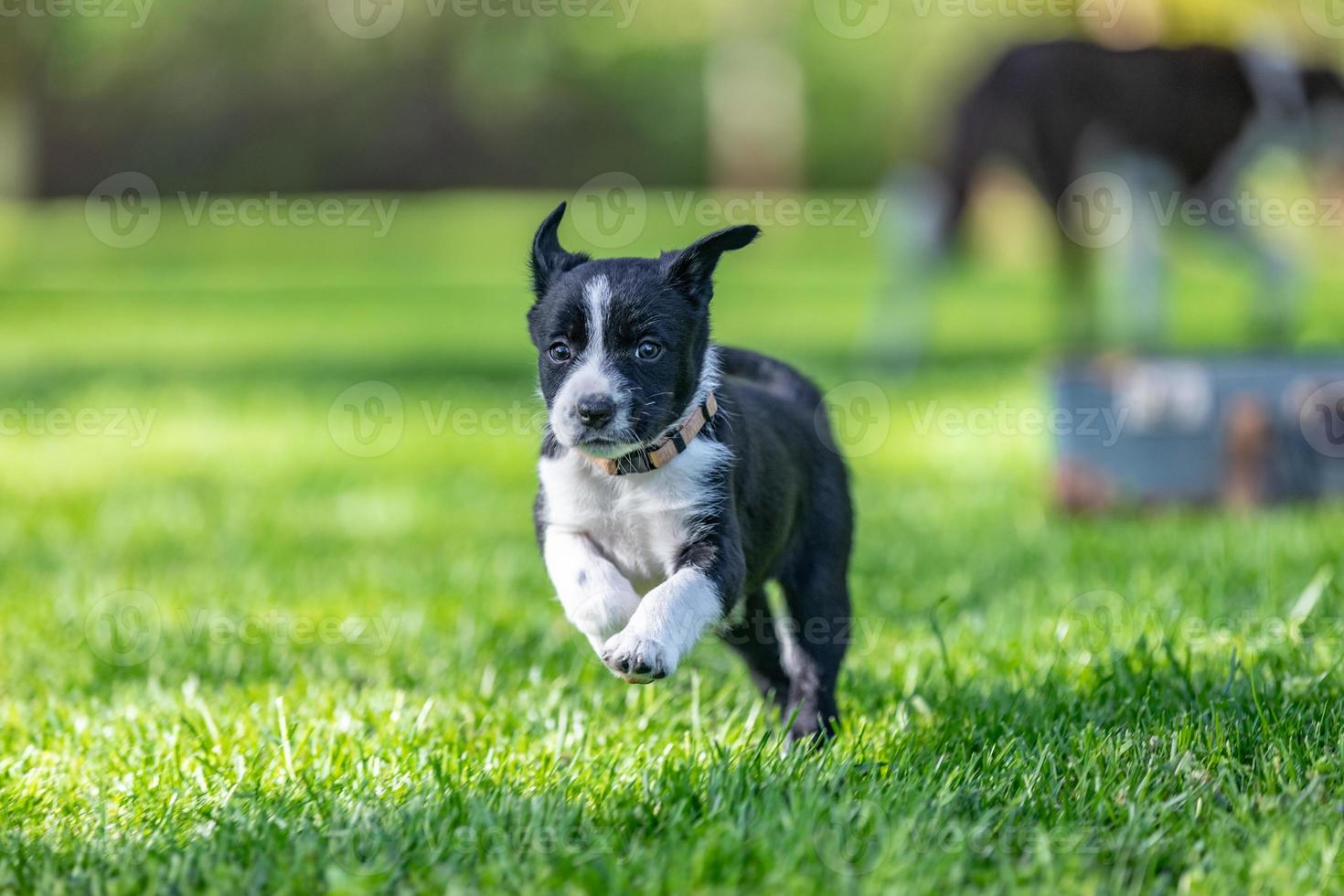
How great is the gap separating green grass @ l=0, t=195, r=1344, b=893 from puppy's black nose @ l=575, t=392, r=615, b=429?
2.43ft

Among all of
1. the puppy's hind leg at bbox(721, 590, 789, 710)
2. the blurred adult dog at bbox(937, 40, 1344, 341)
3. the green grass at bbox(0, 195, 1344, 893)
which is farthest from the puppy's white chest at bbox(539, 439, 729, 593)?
the blurred adult dog at bbox(937, 40, 1344, 341)

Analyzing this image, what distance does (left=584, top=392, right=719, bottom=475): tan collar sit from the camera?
3.27m

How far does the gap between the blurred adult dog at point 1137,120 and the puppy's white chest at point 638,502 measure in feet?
23.8

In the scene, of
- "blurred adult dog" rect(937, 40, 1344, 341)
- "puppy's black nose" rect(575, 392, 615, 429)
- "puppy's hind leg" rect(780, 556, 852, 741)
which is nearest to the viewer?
"puppy's black nose" rect(575, 392, 615, 429)

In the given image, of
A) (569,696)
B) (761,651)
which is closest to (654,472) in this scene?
(761,651)

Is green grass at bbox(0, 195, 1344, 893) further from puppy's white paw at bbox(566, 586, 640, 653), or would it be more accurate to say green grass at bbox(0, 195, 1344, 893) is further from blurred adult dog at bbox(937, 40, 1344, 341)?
blurred adult dog at bbox(937, 40, 1344, 341)

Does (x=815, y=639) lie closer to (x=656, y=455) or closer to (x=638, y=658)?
(x=656, y=455)

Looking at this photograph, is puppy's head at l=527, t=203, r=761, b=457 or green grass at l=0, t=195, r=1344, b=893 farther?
puppy's head at l=527, t=203, r=761, b=457

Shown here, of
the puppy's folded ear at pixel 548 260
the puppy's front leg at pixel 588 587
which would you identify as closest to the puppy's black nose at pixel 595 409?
the puppy's front leg at pixel 588 587

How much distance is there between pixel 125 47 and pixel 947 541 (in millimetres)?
18366

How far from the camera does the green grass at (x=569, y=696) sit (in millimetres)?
2721

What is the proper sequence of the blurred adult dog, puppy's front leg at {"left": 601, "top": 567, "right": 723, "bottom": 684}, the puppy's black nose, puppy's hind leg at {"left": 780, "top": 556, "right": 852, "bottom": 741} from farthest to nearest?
the blurred adult dog
puppy's hind leg at {"left": 780, "top": 556, "right": 852, "bottom": 741}
the puppy's black nose
puppy's front leg at {"left": 601, "top": 567, "right": 723, "bottom": 684}

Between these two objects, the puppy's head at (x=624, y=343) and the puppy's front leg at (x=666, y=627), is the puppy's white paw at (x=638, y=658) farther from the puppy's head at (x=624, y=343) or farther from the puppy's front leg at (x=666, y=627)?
the puppy's head at (x=624, y=343)

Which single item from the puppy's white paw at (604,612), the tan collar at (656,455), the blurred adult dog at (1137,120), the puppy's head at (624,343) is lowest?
the puppy's white paw at (604,612)
